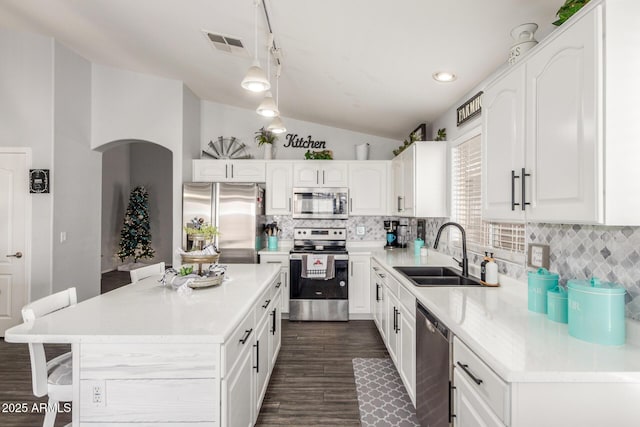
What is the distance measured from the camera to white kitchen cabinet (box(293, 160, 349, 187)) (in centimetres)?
464

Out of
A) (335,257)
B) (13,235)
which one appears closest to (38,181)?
(13,235)

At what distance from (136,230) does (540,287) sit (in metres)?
7.60

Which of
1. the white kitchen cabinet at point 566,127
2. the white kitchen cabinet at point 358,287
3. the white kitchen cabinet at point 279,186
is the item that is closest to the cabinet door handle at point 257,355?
the white kitchen cabinet at point 566,127

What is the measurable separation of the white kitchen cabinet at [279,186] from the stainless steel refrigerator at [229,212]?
A: 35cm

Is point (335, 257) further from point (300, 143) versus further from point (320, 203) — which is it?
point (300, 143)

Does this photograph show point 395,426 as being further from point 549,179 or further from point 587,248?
point 549,179

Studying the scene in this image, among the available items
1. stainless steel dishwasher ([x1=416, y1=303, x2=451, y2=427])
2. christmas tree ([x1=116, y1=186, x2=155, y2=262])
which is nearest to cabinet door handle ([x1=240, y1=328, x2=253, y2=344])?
stainless steel dishwasher ([x1=416, y1=303, x2=451, y2=427])

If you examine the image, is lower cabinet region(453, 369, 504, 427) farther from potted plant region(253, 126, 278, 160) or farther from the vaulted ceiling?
potted plant region(253, 126, 278, 160)

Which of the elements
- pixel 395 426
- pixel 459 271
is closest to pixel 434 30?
pixel 459 271

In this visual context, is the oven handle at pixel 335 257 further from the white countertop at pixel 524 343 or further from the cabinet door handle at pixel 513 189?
the cabinet door handle at pixel 513 189

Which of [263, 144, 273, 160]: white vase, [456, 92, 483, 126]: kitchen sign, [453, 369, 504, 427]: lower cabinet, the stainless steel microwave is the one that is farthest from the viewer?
[263, 144, 273, 160]: white vase

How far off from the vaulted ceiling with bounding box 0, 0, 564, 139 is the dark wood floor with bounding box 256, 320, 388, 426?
2.52m

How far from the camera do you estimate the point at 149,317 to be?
165 cm

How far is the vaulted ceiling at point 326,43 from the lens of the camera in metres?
1.96
